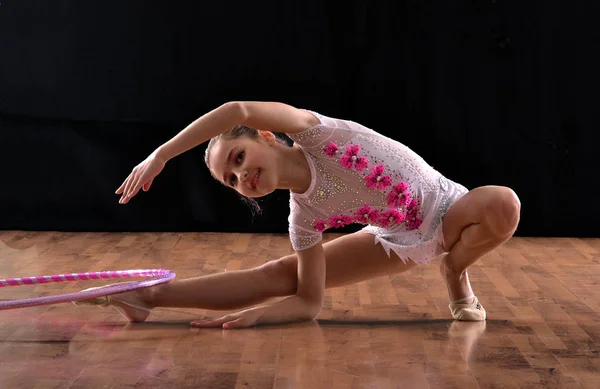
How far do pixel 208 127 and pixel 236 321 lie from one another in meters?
0.61

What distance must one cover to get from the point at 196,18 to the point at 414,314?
236 centimetres

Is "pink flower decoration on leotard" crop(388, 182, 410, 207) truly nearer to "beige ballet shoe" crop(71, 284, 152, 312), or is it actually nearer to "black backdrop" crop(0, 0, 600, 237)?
"beige ballet shoe" crop(71, 284, 152, 312)

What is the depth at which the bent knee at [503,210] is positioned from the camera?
2.52 metres

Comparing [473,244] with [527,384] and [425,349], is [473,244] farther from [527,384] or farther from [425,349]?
[527,384]

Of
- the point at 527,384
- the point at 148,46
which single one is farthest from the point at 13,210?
the point at 527,384

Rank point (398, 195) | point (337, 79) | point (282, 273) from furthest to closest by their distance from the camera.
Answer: point (337, 79) → point (282, 273) → point (398, 195)

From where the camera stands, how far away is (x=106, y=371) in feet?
6.89

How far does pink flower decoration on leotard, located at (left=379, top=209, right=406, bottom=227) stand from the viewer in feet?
8.66

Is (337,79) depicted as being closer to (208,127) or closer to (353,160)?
(353,160)

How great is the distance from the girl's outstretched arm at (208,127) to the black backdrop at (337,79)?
215cm

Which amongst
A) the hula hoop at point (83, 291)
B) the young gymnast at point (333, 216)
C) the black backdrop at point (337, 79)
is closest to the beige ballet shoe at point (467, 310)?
the young gymnast at point (333, 216)

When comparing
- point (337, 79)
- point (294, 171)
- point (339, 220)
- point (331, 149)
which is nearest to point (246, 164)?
point (294, 171)

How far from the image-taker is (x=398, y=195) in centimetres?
263

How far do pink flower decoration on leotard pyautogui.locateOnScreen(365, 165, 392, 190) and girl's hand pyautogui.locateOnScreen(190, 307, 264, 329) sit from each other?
498 mm
